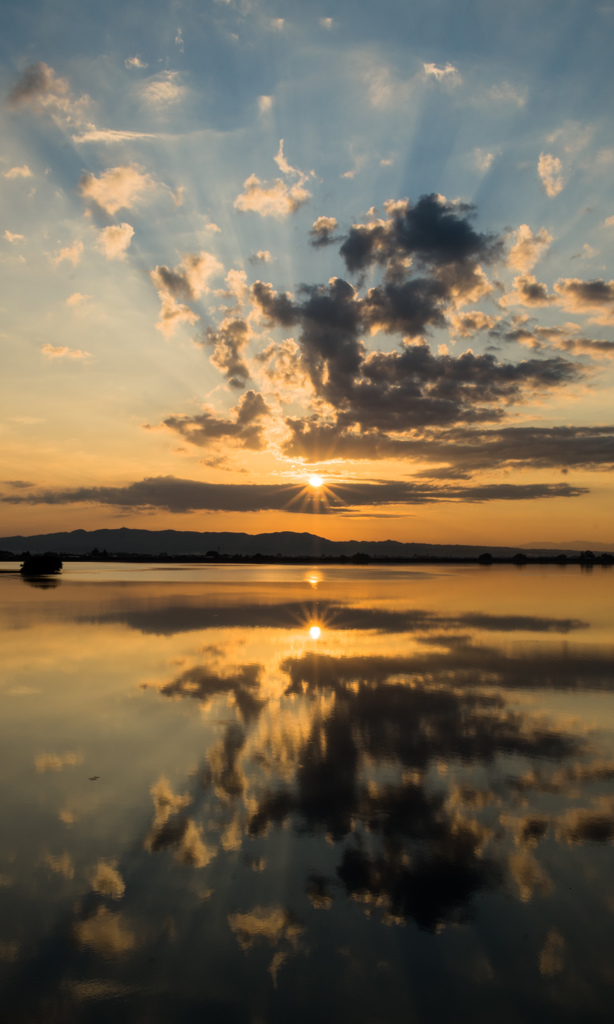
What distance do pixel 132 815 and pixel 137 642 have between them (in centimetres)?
1503

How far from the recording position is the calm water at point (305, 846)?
5.53 metres

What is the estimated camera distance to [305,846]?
7859 mm

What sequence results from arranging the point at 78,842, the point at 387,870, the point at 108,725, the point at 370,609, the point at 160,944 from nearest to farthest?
the point at 160,944
the point at 387,870
the point at 78,842
the point at 108,725
the point at 370,609

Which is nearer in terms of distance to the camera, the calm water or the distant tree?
the calm water

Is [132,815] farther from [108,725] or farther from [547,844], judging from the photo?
[547,844]

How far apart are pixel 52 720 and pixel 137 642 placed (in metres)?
9.90

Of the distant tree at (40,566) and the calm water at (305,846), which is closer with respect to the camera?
the calm water at (305,846)

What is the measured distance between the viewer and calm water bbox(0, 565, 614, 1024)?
18.1 ft

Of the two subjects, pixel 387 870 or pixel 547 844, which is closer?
pixel 387 870

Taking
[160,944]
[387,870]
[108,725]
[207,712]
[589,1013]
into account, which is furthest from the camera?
[207,712]

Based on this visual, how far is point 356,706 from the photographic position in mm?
14594

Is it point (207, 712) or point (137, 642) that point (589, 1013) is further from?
point (137, 642)

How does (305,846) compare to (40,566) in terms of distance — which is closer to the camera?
(305,846)

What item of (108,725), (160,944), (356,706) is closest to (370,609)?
(356,706)
